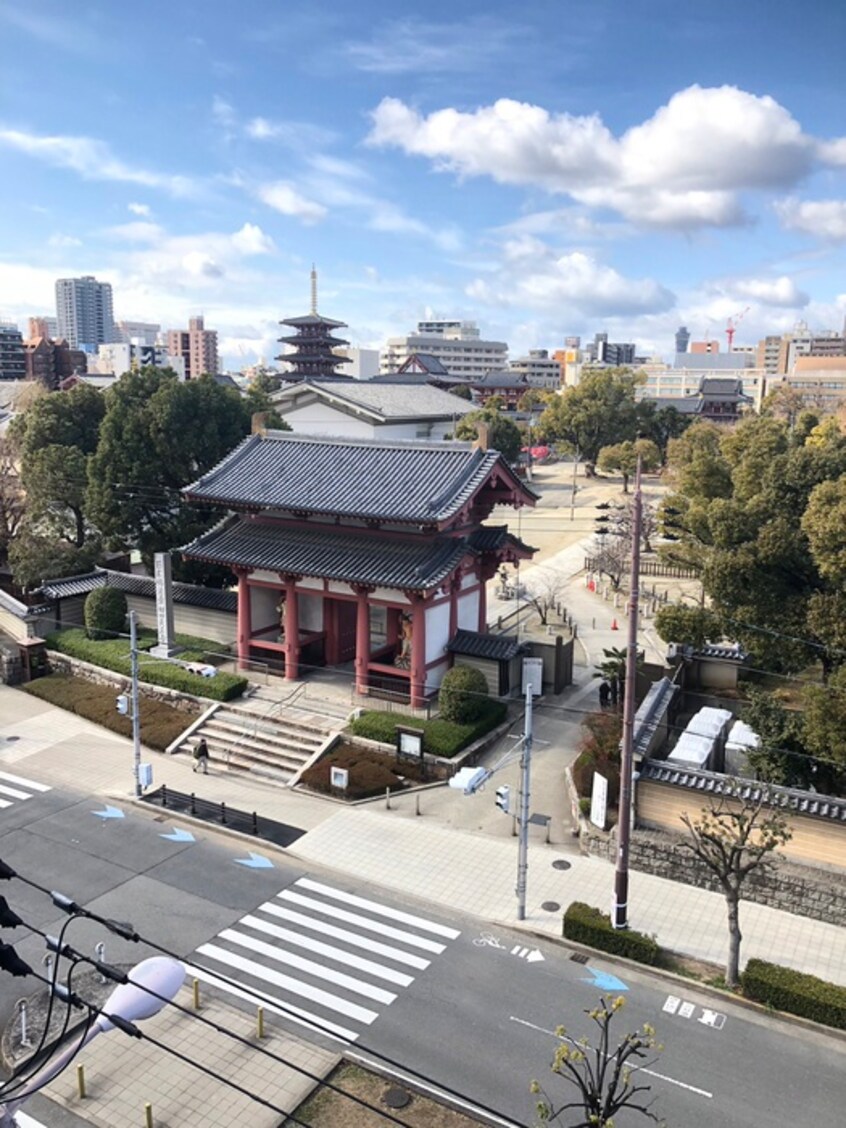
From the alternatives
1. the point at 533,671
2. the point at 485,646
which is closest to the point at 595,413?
the point at 485,646

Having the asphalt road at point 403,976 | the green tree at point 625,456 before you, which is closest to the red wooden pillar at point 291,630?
the asphalt road at point 403,976

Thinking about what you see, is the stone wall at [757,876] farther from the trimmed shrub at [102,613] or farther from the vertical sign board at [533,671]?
the trimmed shrub at [102,613]

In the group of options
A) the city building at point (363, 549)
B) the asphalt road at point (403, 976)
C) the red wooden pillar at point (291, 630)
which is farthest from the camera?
the red wooden pillar at point (291, 630)

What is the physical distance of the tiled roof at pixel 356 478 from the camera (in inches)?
1256

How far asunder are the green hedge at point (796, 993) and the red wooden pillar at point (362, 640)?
17511 millimetres

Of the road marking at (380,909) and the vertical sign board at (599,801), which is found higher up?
the vertical sign board at (599,801)

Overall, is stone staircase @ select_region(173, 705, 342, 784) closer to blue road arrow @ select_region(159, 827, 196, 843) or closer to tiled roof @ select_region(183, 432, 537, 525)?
blue road arrow @ select_region(159, 827, 196, 843)

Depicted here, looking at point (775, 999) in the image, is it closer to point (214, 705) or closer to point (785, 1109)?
point (785, 1109)

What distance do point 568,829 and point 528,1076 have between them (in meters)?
10.1

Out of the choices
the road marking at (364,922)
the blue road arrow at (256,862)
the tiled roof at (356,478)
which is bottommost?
the blue road arrow at (256,862)

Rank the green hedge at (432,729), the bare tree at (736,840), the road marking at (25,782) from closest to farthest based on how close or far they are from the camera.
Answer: the bare tree at (736,840) → the road marking at (25,782) → the green hedge at (432,729)

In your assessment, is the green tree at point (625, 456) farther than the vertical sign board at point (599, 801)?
Yes

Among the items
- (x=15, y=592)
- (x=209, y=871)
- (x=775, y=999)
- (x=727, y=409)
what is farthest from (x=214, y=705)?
(x=727, y=409)

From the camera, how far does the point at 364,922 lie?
69.7 ft
